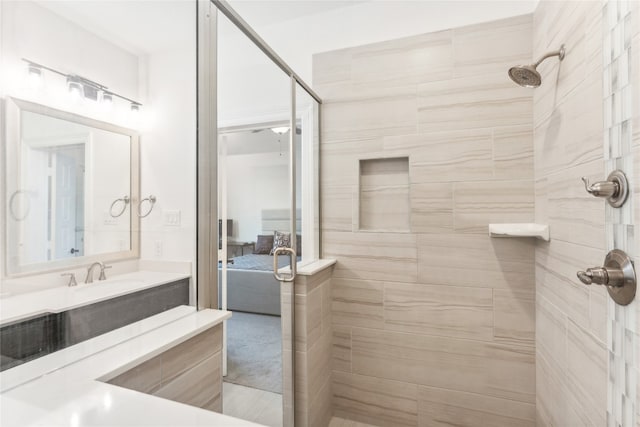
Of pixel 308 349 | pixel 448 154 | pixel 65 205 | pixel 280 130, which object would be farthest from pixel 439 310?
pixel 65 205

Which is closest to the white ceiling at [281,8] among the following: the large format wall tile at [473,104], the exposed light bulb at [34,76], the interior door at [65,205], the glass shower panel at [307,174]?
the glass shower panel at [307,174]

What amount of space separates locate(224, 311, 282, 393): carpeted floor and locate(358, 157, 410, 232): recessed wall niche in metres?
0.87

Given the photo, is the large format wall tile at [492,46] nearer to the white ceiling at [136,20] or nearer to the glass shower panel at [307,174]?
the glass shower panel at [307,174]

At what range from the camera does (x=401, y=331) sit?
189 cm

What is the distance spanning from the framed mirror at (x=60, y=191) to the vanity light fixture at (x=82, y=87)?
7cm

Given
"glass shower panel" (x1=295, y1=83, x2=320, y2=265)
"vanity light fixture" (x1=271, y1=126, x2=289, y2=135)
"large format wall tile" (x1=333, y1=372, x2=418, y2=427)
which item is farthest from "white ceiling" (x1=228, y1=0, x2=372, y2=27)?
"large format wall tile" (x1=333, y1=372, x2=418, y2=427)

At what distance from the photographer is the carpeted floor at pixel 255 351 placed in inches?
50.9

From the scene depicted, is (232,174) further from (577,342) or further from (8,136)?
(577,342)

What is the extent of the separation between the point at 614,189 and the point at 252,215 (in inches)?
51.4

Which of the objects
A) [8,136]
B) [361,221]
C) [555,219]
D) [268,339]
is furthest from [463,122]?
[8,136]

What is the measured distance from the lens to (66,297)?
2.55 feet

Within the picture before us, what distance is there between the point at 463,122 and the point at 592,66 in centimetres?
73

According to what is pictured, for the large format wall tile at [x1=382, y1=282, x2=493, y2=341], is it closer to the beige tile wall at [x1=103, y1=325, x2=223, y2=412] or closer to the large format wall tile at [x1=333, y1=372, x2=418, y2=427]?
the large format wall tile at [x1=333, y1=372, x2=418, y2=427]

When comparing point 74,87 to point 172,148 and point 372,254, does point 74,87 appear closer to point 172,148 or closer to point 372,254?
point 172,148
